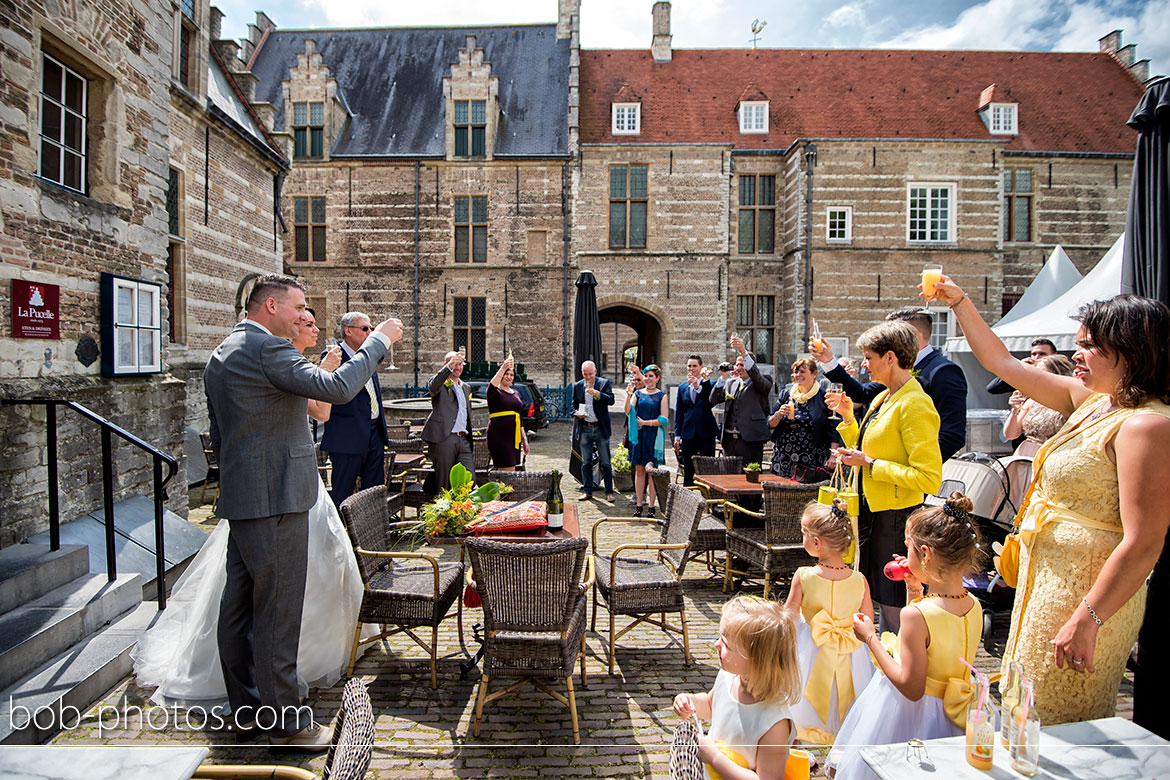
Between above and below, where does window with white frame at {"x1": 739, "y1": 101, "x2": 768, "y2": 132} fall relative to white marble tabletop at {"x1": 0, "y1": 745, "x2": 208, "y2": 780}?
above

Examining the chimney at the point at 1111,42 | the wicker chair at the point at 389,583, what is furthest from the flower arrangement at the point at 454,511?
the chimney at the point at 1111,42

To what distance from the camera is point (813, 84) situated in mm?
19688

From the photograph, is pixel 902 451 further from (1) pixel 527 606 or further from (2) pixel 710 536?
(2) pixel 710 536

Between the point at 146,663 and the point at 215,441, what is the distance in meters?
1.60

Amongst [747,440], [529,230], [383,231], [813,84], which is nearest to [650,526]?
[747,440]

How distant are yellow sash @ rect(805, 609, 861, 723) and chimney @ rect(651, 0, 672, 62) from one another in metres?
21.0

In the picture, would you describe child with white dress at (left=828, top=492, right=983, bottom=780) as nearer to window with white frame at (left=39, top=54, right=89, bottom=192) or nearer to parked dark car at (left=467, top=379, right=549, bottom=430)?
window with white frame at (left=39, top=54, right=89, bottom=192)

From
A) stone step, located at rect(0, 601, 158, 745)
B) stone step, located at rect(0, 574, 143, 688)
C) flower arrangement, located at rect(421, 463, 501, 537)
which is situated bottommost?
stone step, located at rect(0, 601, 158, 745)

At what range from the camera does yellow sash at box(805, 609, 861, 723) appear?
2.84 m

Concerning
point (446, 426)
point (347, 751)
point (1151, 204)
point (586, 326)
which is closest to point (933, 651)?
point (347, 751)

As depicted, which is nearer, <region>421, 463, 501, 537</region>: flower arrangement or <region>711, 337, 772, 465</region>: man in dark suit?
<region>421, 463, 501, 537</region>: flower arrangement

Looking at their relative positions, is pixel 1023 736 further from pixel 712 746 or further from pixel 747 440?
pixel 747 440

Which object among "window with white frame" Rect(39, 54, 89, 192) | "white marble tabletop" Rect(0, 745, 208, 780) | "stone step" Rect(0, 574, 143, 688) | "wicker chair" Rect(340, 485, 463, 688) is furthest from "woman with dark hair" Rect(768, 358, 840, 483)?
"window with white frame" Rect(39, 54, 89, 192)

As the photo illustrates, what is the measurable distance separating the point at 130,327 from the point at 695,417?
18.6 ft
